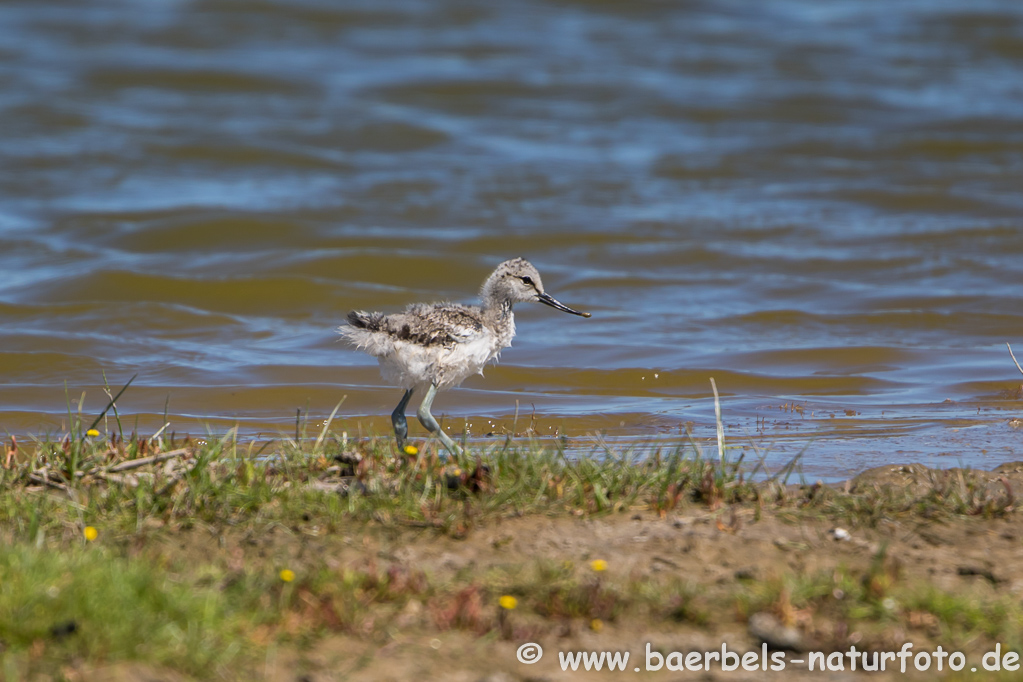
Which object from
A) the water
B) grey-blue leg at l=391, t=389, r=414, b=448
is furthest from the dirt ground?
grey-blue leg at l=391, t=389, r=414, b=448

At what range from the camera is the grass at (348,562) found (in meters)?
3.46

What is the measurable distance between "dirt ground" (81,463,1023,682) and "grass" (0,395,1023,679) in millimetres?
22

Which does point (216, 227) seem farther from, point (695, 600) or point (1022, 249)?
point (695, 600)

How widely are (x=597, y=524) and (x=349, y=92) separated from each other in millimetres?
15998

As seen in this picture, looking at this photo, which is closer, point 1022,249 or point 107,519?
point 107,519

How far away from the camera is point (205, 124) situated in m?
17.6

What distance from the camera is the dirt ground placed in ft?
11.5

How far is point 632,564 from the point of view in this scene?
13.7 feet

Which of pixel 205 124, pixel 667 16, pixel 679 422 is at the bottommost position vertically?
pixel 679 422

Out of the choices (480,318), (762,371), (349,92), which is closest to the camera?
(480,318)

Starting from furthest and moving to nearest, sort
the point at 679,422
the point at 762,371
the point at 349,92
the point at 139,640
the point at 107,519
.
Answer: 1. the point at 349,92
2. the point at 762,371
3. the point at 679,422
4. the point at 107,519
5. the point at 139,640

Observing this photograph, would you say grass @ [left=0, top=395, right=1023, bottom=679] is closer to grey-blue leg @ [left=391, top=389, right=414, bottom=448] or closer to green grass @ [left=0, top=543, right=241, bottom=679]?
green grass @ [left=0, top=543, right=241, bottom=679]

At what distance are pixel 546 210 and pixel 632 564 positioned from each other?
10818mm

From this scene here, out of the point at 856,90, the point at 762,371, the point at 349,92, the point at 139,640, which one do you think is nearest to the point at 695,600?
the point at 139,640
